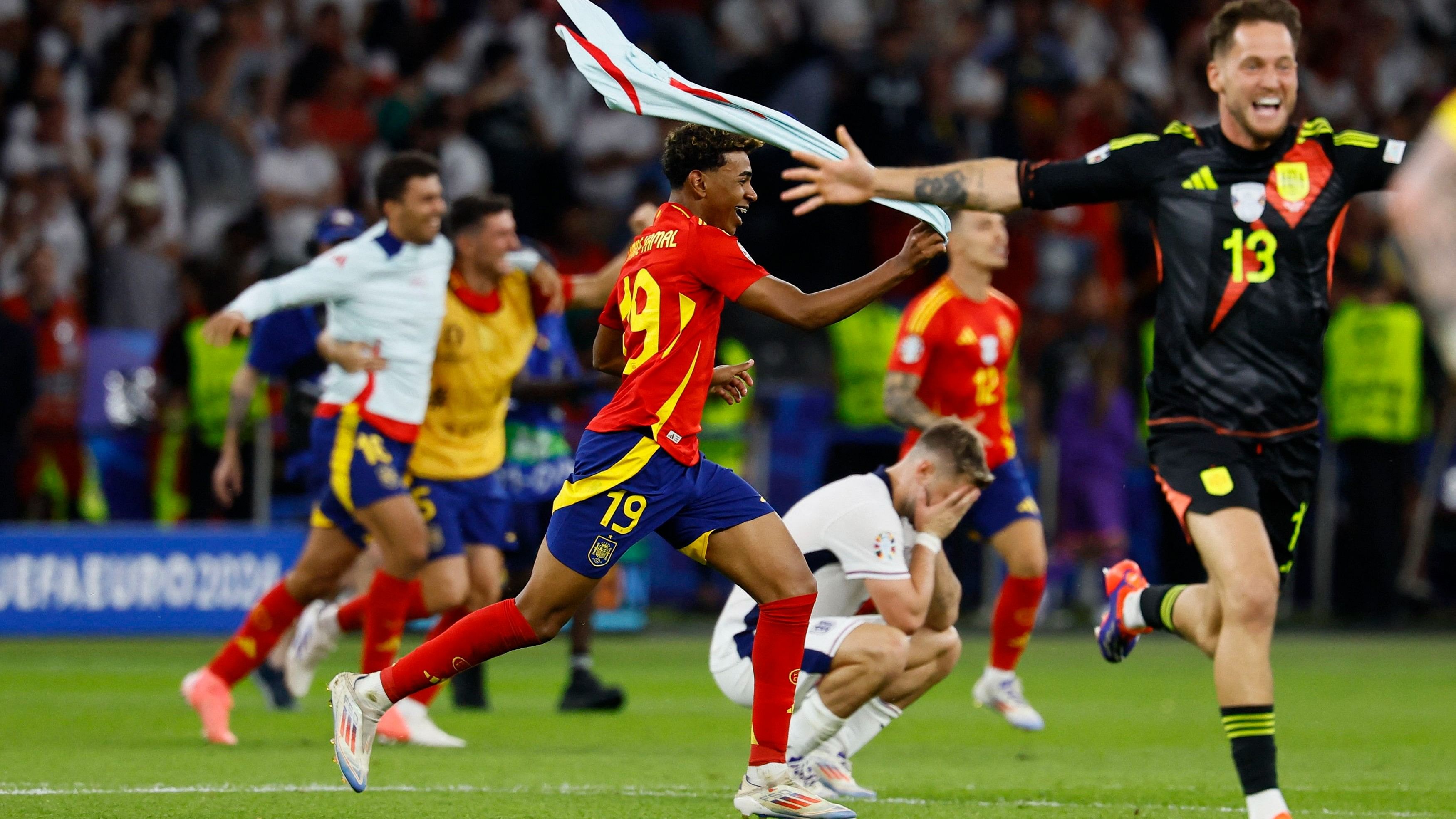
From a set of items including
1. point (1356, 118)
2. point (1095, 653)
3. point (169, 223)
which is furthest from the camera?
point (1356, 118)

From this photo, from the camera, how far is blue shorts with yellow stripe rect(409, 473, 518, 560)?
9750 mm

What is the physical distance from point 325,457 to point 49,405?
23.0ft

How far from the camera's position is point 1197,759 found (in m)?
9.00

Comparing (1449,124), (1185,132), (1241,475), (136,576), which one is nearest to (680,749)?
(1241,475)

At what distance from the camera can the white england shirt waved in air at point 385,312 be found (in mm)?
9328

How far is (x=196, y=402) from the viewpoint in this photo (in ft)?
50.0

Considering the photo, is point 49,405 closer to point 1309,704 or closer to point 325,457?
point 325,457

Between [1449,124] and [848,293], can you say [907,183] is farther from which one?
[1449,124]

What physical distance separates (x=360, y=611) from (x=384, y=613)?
0.81 metres

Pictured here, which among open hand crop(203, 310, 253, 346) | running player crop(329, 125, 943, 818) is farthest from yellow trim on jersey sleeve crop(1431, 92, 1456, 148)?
open hand crop(203, 310, 253, 346)

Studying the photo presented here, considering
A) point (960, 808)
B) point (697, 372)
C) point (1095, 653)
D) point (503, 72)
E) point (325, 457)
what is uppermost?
point (503, 72)

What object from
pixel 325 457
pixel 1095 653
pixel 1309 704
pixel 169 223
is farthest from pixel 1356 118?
pixel 325 457

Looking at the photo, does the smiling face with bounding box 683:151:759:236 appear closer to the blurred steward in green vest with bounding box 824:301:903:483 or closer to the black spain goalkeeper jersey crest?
the black spain goalkeeper jersey crest

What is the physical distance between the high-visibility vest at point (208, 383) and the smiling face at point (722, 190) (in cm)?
933
